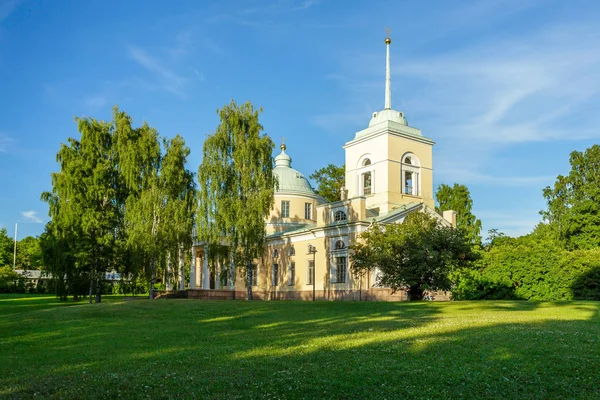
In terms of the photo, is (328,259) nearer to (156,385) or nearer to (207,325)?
(207,325)

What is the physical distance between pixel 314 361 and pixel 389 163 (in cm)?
3345

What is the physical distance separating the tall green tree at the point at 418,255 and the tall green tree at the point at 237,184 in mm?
8972

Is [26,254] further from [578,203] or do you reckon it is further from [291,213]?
[578,203]

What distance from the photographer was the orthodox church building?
3853cm

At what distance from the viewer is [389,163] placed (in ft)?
139

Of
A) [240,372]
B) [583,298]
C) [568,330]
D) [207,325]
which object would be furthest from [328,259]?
[240,372]

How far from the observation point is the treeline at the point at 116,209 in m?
34.6

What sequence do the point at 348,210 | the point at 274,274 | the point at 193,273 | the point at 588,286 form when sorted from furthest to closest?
the point at 193,273
the point at 274,274
the point at 348,210
the point at 588,286

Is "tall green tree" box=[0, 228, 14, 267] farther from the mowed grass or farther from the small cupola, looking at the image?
the mowed grass

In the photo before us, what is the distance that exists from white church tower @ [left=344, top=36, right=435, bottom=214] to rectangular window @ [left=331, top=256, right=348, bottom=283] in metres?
5.12

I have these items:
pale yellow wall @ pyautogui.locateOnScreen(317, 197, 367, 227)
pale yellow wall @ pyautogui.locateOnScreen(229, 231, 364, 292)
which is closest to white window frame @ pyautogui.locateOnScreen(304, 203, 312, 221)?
pale yellow wall @ pyautogui.locateOnScreen(229, 231, 364, 292)

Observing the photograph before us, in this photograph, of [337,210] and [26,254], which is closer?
[337,210]

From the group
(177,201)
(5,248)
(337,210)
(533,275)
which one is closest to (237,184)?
(177,201)

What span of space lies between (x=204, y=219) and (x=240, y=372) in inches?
1105
